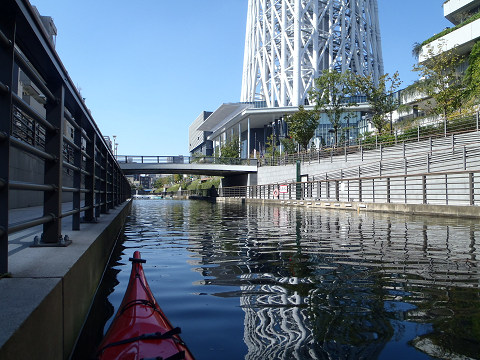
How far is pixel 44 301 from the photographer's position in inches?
82.8

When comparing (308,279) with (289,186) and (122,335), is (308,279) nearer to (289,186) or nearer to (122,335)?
(122,335)

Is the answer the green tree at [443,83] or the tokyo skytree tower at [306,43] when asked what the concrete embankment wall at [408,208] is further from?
the tokyo skytree tower at [306,43]

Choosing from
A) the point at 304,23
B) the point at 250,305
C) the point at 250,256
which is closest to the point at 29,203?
the point at 250,256

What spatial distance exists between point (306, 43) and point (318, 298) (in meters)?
77.4

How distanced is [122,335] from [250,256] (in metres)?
4.76

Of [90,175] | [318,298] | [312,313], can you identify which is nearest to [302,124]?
[90,175]

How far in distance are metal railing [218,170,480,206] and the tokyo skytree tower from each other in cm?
3576

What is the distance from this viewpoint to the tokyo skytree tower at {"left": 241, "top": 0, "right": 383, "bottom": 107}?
76.2 metres

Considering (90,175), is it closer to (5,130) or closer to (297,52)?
(5,130)

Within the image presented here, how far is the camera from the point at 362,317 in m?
3.52

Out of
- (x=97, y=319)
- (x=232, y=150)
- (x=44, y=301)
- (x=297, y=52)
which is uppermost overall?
(x=297, y=52)

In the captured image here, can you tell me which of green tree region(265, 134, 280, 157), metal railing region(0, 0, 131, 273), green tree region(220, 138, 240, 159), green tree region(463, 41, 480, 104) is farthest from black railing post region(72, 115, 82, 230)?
green tree region(220, 138, 240, 159)

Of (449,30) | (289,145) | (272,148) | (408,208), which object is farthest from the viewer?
(272,148)

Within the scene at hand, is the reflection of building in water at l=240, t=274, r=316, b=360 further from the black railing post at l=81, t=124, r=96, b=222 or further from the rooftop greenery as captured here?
the rooftop greenery
